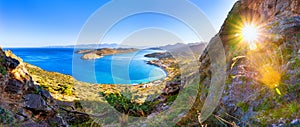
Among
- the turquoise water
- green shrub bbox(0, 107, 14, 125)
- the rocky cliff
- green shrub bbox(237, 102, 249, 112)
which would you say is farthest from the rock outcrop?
green shrub bbox(237, 102, 249, 112)

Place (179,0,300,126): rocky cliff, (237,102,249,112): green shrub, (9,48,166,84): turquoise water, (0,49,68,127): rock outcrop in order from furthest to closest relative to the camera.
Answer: (9,48,166,84): turquoise water < (0,49,68,127): rock outcrop < (237,102,249,112): green shrub < (179,0,300,126): rocky cliff

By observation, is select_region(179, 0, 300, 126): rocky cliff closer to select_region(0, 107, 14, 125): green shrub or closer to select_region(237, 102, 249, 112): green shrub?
select_region(237, 102, 249, 112): green shrub

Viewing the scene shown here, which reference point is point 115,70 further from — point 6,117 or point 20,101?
point 6,117

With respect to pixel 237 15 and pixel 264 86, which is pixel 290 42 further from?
pixel 237 15

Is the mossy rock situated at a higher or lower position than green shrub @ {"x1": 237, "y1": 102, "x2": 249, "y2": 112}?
lower

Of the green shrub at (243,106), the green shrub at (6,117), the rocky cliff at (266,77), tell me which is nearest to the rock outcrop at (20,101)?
the green shrub at (6,117)
